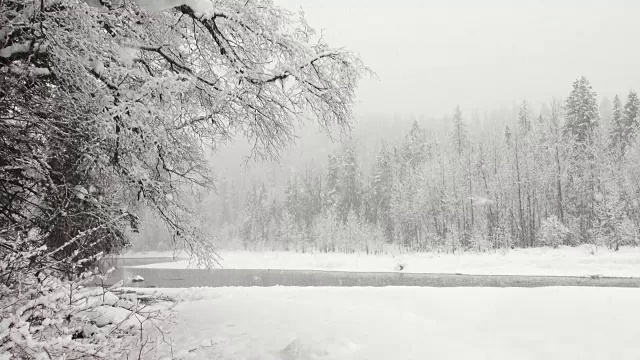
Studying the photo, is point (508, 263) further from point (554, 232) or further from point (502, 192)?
point (502, 192)

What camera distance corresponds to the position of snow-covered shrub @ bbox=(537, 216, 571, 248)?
3403 centimetres

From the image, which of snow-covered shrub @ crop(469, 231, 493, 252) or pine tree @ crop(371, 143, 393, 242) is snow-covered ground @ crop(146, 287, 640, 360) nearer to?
snow-covered shrub @ crop(469, 231, 493, 252)

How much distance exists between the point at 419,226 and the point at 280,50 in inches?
1842

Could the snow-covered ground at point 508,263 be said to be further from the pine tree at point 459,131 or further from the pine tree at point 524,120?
the pine tree at point 524,120

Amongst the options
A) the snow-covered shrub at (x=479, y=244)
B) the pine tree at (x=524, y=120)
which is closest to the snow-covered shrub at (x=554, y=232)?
the snow-covered shrub at (x=479, y=244)

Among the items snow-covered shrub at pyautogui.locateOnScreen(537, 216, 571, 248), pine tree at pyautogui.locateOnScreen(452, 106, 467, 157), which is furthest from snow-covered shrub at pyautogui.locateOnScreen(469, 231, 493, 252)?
pine tree at pyautogui.locateOnScreen(452, 106, 467, 157)

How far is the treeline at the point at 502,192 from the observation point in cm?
3469

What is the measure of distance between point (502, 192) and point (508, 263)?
13566 millimetres

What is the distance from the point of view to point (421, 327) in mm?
6270

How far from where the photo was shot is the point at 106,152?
481cm

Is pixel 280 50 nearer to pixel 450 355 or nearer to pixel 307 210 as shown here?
pixel 450 355

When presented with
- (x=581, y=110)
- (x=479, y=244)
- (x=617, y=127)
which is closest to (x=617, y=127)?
(x=617, y=127)

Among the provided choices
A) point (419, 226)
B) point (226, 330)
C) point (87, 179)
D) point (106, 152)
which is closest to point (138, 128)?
point (106, 152)

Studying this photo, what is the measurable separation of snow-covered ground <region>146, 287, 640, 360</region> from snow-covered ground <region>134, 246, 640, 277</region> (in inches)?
787
